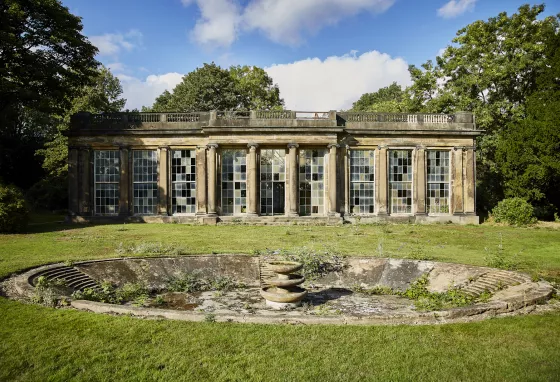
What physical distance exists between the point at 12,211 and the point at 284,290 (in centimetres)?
1734

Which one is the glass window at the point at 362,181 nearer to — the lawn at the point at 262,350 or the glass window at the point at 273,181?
the glass window at the point at 273,181

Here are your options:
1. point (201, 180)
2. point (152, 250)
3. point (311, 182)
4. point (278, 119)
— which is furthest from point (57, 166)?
point (152, 250)

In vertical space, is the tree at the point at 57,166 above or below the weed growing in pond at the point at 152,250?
above

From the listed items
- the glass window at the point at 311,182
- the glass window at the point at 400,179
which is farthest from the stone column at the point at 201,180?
the glass window at the point at 400,179

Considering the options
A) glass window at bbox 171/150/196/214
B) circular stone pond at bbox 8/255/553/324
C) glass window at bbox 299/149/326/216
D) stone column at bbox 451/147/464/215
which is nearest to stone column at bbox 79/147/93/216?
glass window at bbox 171/150/196/214

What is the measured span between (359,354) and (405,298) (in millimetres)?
6413

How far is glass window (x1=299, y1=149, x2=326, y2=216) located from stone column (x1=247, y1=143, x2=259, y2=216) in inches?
125

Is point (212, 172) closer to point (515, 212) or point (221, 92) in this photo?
point (515, 212)

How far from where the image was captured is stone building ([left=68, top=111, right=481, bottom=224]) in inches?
1166

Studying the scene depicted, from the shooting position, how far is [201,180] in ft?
98.4

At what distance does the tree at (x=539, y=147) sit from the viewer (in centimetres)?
2945

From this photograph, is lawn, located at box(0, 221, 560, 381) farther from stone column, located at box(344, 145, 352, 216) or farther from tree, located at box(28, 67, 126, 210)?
tree, located at box(28, 67, 126, 210)

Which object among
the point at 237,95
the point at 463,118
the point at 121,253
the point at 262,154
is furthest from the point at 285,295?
the point at 237,95

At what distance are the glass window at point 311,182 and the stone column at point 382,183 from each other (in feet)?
12.6
